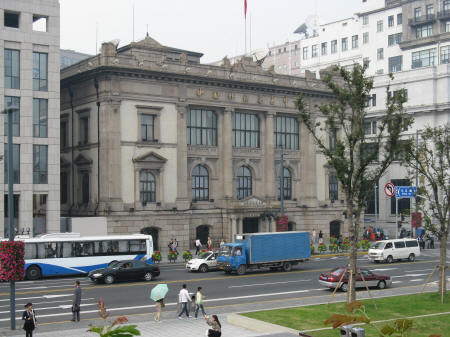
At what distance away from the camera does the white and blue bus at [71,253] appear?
42.0 meters

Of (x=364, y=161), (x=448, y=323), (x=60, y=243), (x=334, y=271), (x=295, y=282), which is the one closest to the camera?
(x=448, y=323)

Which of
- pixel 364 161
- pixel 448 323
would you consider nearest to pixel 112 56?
pixel 364 161

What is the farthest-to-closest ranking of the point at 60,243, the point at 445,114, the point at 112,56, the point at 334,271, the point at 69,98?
the point at 445,114, the point at 69,98, the point at 112,56, the point at 60,243, the point at 334,271

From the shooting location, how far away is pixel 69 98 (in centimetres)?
6288

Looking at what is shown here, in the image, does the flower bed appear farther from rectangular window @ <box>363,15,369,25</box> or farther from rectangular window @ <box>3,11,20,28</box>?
rectangular window @ <box>363,15,369,25</box>

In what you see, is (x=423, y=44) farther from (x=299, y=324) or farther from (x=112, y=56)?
(x=299, y=324)

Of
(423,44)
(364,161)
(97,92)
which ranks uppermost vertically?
(423,44)

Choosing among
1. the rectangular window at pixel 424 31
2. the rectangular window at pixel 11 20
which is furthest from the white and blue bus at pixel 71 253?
the rectangular window at pixel 424 31

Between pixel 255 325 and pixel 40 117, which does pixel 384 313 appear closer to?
pixel 255 325

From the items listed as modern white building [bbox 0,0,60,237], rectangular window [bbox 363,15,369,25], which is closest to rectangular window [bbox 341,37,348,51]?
rectangular window [bbox 363,15,369,25]

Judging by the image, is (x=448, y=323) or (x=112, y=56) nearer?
(x=448, y=323)

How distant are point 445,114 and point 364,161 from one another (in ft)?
205

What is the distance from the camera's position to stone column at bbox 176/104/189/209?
60.7 m

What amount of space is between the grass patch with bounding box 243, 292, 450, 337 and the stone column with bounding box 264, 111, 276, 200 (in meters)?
36.3
